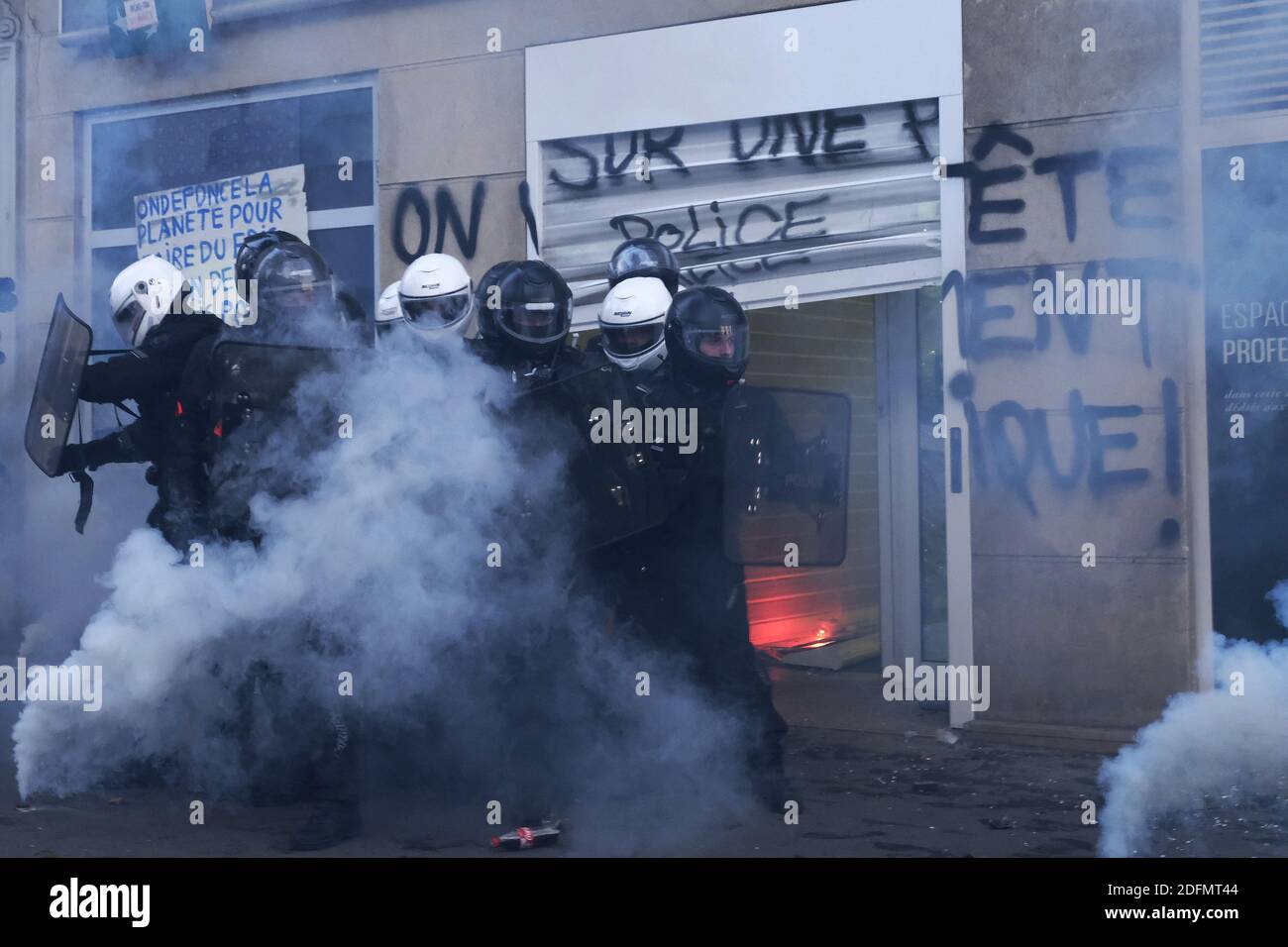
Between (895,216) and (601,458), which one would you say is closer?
(601,458)

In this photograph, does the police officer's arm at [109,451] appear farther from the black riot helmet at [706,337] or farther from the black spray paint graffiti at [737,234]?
the black spray paint graffiti at [737,234]

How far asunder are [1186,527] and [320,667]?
11.8ft

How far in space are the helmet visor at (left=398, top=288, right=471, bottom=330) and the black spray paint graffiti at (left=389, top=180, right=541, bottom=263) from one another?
Answer: 92.1 inches

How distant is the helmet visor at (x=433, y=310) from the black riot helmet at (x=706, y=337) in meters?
0.77

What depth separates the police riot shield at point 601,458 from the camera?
4906 mm

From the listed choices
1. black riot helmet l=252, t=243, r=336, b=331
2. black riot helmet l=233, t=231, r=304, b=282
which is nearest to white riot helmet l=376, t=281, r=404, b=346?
black riot helmet l=252, t=243, r=336, b=331

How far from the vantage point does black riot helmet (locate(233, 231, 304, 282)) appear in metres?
5.51

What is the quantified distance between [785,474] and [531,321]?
105cm

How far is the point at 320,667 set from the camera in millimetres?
4922

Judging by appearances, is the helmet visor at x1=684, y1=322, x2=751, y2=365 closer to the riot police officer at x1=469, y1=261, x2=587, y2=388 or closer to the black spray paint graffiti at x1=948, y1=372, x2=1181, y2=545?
the riot police officer at x1=469, y1=261, x2=587, y2=388

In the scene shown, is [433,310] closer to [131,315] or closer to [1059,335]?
[131,315]

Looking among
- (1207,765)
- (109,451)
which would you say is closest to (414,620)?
(109,451)

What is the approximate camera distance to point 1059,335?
20.5 feet
